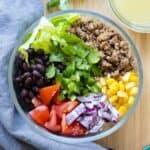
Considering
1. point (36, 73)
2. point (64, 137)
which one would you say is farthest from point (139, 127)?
point (36, 73)

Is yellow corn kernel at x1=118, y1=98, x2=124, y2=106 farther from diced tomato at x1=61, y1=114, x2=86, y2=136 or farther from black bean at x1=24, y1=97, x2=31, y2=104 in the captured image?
black bean at x1=24, y1=97, x2=31, y2=104

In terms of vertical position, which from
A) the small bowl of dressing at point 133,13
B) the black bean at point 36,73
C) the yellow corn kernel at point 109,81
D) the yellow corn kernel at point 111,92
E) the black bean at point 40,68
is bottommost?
the yellow corn kernel at point 111,92

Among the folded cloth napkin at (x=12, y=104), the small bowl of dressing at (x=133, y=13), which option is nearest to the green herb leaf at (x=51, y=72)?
the folded cloth napkin at (x=12, y=104)

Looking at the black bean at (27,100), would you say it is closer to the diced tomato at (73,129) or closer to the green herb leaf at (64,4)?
the diced tomato at (73,129)

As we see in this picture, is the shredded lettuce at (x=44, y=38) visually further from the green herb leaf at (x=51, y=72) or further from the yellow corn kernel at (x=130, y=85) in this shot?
the yellow corn kernel at (x=130, y=85)

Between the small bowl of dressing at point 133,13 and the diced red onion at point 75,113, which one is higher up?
the small bowl of dressing at point 133,13
